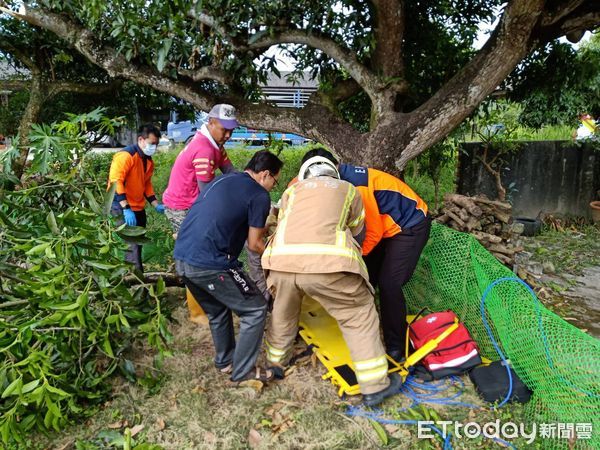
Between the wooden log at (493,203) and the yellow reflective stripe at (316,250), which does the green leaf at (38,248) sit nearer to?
the yellow reflective stripe at (316,250)

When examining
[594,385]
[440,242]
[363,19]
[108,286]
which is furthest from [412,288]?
[363,19]

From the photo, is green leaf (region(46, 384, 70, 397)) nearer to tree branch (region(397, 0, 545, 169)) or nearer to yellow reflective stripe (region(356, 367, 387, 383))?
yellow reflective stripe (region(356, 367, 387, 383))

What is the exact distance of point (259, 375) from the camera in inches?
124

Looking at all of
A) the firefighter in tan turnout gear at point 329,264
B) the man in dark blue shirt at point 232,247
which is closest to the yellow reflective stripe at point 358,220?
the firefighter in tan turnout gear at point 329,264

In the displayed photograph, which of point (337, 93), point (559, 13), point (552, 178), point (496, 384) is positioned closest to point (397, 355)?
point (496, 384)

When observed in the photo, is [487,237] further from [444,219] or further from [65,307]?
[65,307]

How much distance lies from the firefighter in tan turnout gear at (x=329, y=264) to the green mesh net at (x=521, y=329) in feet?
2.68

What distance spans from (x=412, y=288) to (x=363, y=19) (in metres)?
2.90

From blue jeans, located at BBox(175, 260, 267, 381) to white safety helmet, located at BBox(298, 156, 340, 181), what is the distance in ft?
2.57

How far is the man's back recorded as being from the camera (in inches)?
115

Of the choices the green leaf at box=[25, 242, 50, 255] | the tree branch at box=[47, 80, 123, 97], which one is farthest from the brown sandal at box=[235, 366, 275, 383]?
the tree branch at box=[47, 80, 123, 97]

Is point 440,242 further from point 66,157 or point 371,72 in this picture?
point 66,157

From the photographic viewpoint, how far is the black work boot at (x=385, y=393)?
116 inches

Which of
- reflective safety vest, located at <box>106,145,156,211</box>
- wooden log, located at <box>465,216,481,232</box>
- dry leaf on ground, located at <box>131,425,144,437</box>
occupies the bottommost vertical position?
dry leaf on ground, located at <box>131,425,144,437</box>
